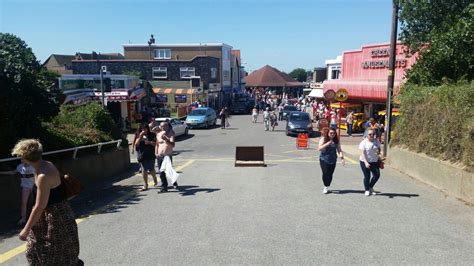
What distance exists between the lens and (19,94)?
946 cm

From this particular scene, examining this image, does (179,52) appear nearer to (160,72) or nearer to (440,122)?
(160,72)

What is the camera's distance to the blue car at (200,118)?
3275cm

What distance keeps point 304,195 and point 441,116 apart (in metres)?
4.24

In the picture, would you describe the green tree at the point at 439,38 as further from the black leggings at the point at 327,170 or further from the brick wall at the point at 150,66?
the brick wall at the point at 150,66

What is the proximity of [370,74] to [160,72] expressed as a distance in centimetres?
2684

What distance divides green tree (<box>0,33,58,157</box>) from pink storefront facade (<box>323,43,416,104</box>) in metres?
20.7

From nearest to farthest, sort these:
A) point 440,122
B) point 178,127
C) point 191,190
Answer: point 191,190
point 440,122
point 178,127

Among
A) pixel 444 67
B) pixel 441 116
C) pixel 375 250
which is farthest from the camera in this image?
pixel 444 67

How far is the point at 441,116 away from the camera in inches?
425

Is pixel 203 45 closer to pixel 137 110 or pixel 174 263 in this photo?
pixel 137 110

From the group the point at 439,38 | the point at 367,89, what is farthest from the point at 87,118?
the point at 367,89

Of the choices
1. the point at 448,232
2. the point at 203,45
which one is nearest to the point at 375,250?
the point at 448,232

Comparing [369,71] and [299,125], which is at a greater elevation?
[369,71]

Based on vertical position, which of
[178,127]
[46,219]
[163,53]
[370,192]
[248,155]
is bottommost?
[178,127]
